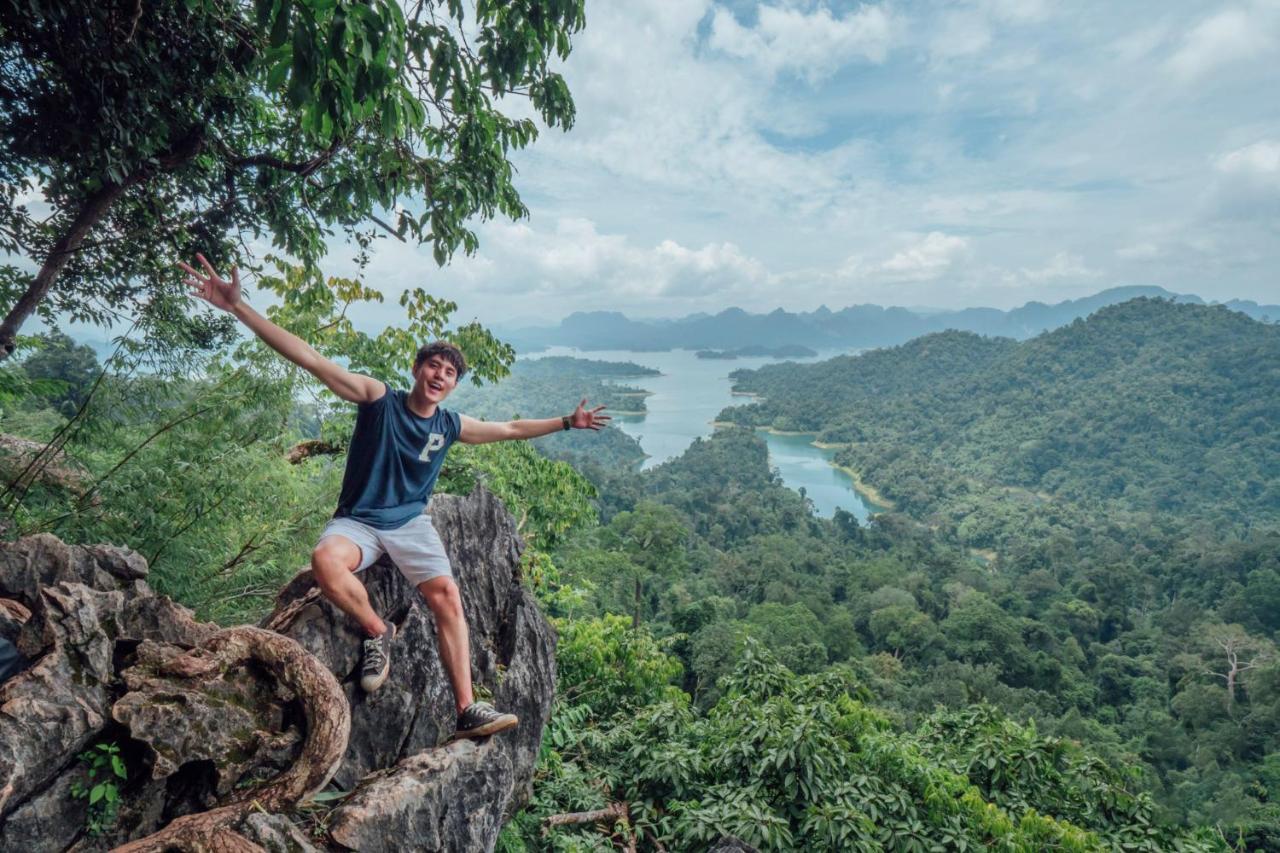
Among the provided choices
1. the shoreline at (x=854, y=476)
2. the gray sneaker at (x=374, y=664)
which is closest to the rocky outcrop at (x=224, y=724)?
the gray sneaker at (x=374, y=664)

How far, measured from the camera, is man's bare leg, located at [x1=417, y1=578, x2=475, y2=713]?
2.51 meters

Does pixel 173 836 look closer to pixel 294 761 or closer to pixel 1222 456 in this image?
pixel 294 761

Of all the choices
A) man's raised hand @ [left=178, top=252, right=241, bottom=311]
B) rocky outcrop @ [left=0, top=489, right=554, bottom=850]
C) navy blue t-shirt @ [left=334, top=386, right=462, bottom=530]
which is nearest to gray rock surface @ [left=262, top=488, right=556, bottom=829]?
rocky outcrop @ [left=0, top=489, right=554, bottom=850]

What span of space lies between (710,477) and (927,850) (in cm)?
5614

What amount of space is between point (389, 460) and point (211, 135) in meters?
2.07

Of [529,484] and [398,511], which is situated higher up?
[398,511]

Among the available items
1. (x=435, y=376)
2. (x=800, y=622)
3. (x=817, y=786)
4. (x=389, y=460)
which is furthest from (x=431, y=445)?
(x=800, y=622)

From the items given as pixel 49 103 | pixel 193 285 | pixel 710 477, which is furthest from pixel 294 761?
pixel 710 477

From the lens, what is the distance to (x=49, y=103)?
2.72m

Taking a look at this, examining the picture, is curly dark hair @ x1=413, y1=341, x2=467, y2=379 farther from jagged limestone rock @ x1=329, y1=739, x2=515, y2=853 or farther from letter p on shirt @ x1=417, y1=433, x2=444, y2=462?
jagged limestone rock @ x1=329, y1=739, x2=515, y2=853

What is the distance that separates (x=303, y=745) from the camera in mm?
2264

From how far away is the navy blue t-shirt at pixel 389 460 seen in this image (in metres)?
2.39

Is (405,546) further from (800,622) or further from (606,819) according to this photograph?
(800,622)

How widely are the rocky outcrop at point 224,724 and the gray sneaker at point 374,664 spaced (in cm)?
11
